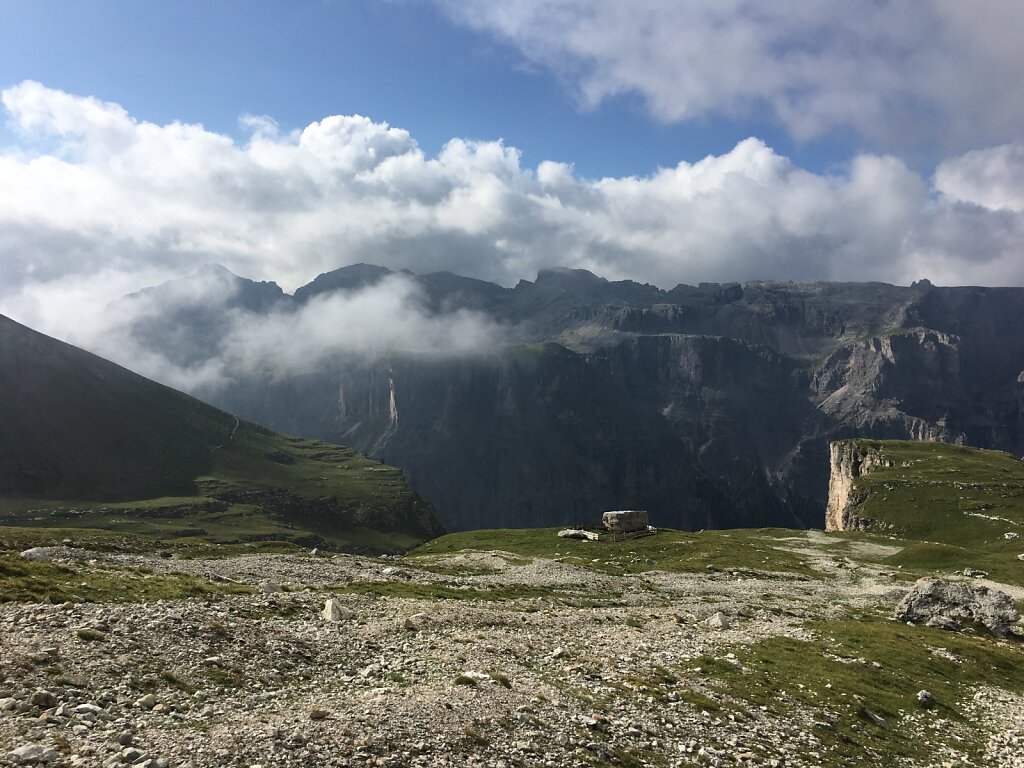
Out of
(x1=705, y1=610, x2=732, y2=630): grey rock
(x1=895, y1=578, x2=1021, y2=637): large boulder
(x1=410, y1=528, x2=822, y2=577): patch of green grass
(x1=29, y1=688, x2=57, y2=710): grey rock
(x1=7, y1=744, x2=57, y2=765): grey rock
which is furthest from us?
(x1=410, y1=528, x2=822, y2=577): patch of green grass

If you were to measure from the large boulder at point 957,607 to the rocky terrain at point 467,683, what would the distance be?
3.33 m

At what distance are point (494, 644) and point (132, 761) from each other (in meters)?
18.0

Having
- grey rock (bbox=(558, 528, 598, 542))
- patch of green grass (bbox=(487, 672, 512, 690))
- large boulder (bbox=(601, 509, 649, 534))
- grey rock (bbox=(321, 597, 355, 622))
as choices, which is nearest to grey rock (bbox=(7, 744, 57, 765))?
patch of green grass (bbox=(487, 672, 512, 690))

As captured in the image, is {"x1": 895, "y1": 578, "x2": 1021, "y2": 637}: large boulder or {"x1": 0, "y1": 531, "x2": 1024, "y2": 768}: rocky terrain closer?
{"x1": 0, "y1": 531, "x2": 1024, "y2": 768}: rocky terrain

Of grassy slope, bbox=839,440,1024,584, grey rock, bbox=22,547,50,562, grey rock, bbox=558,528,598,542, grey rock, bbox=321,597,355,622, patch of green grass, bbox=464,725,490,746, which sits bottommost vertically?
grey rock, bbox=558,528,598,542

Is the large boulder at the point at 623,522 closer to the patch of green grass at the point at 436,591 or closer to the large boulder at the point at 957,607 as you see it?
the large boulder at the point at 957,607

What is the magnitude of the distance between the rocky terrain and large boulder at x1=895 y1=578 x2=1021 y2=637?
333cm

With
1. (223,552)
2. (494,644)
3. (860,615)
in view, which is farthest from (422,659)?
(223,552)

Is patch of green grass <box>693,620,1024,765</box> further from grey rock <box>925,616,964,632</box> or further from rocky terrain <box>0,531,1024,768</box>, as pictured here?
grey rock <box>925,616,964,632</box>

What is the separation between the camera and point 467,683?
2375cm

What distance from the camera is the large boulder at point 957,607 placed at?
5300 cm

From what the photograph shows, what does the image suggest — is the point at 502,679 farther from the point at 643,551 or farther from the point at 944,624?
the point at 643,551

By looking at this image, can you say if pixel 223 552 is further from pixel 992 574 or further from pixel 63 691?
pixel 992 574

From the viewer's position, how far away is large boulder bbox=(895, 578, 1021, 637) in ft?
174
